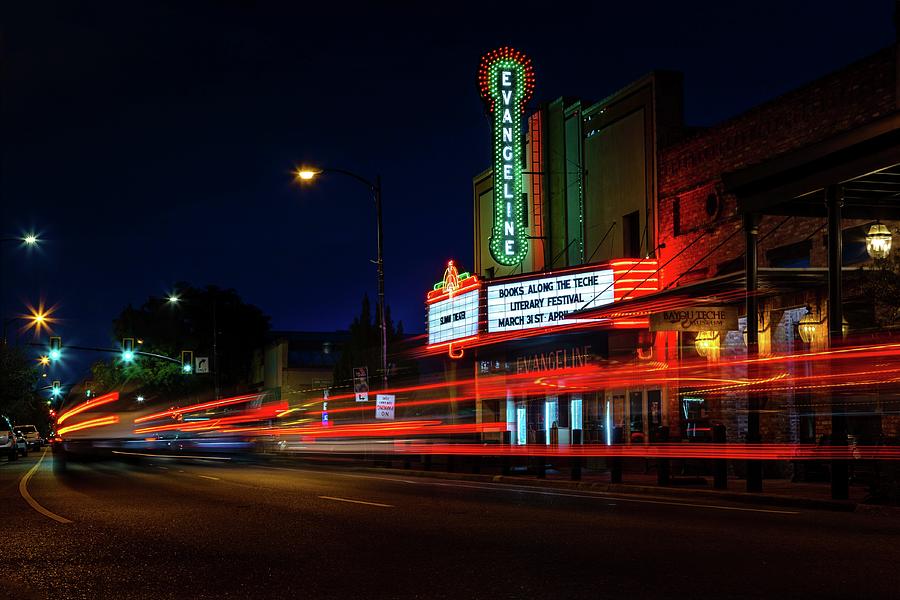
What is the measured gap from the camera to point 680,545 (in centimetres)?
1091

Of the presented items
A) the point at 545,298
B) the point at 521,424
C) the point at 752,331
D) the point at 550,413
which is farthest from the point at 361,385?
the point at 752,331

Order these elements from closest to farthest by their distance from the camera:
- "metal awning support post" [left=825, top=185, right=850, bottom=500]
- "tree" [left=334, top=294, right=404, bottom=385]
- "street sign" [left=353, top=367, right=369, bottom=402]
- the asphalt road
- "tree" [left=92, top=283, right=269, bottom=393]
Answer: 1. the asphalt road
2. "metal awning support post" [left=825, top=185, right=850, bottom=500]
3. "street sign" [left=353, top=367, right=369, bottom=402]
4. "tree" [left=334, top=294, right=404, bottom=385]
5. "tree" [left=92, top=283, right=269, bottom=393]

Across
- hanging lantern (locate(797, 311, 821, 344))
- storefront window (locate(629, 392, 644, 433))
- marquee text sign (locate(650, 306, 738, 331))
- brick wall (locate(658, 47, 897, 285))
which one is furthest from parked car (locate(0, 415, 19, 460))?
hanging lantern (locate(797, 311, 821, 344))

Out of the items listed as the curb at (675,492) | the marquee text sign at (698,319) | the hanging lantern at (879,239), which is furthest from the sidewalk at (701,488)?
the hanging lantern at (879,239)

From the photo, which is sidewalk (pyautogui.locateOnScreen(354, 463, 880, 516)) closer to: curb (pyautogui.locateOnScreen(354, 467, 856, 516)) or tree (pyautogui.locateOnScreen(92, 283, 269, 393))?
curb (pyautogui.locateOnScreen(354, 467, 856, 516))

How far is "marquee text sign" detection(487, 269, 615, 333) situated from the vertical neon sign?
7.08 ft

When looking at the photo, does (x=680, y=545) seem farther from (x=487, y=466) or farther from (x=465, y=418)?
(x=465, y=418)

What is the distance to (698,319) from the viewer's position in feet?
82.0

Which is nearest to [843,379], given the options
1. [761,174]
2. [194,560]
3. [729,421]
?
[761,174]

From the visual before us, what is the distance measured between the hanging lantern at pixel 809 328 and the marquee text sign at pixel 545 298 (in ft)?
21.0

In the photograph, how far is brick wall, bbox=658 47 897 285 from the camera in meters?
22.1

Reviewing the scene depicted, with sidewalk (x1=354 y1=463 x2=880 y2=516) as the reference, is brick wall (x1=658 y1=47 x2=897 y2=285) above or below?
above

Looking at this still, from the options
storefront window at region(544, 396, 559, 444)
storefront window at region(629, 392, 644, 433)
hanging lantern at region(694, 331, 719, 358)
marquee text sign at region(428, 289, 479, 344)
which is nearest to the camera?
hanging lantern at region(694, 331, 719, 358)

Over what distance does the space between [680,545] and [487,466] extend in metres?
21.3
